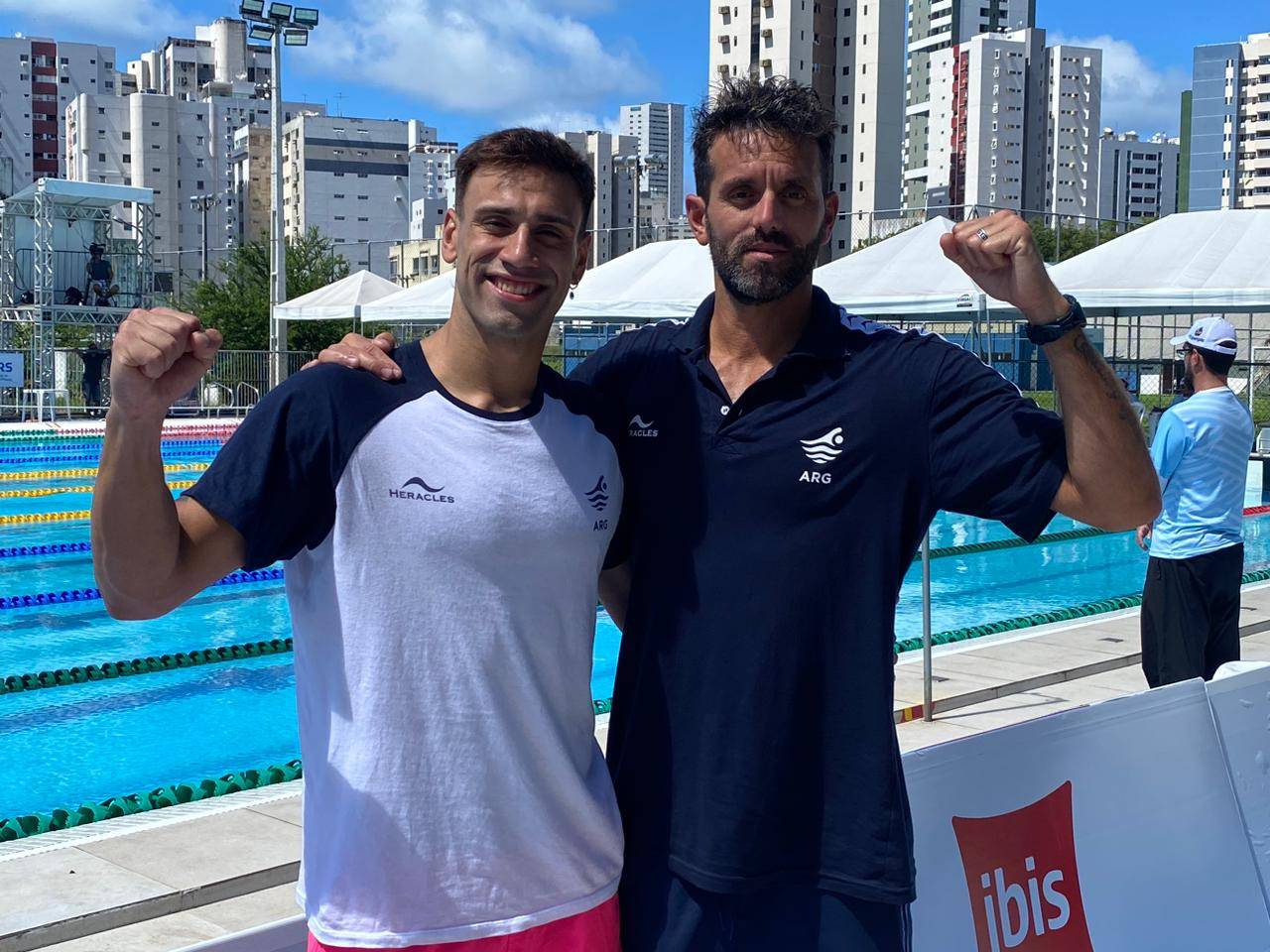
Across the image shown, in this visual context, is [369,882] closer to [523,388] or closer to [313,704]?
[313,704]

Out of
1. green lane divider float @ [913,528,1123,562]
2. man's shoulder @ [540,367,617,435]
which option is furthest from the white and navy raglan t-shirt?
green lane divider float @ [913,528,1123,562]

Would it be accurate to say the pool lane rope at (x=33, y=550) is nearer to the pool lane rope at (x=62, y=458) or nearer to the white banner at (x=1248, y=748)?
the pool lane rope at (x=62, y=458)

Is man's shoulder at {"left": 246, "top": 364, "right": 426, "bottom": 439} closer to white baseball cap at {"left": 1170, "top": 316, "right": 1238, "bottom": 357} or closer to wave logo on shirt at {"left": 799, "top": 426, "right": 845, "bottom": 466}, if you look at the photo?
wave logo on shirt at {"left": 799, "top": 426, "right": 845, "bottom": 466}

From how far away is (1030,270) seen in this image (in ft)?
6.35

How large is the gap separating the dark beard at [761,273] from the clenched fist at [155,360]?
84 cm

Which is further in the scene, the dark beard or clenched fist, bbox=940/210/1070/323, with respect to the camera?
the dark beard

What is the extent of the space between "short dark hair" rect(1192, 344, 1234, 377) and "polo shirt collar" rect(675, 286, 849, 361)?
142 inches

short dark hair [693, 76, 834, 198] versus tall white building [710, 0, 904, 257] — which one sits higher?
tall white building [710, 0, 904, 257]

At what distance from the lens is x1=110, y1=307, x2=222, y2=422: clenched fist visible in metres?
1.58

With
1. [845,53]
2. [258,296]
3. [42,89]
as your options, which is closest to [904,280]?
[258,296]

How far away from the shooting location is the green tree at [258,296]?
36.6 m

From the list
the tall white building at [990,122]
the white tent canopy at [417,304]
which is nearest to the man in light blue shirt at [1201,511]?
the white tent canopy at [417,304]

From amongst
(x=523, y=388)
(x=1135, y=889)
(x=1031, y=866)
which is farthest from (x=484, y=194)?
(x=1135, y=889)

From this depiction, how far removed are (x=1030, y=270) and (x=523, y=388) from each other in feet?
2.49
